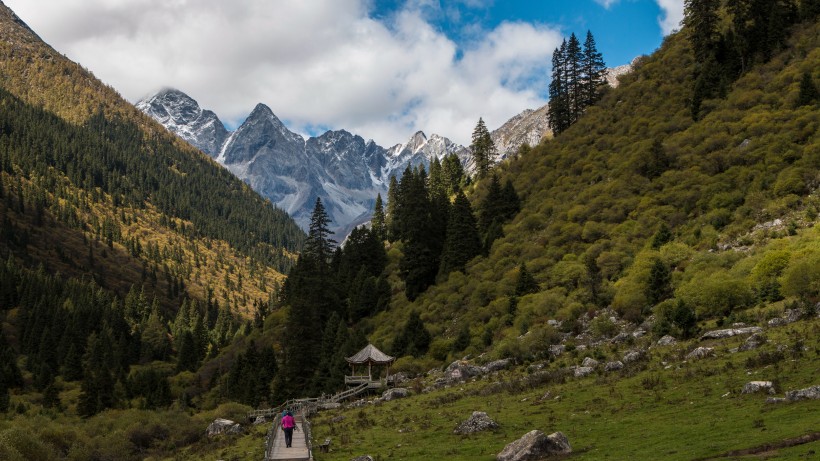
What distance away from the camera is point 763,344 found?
28.0 m

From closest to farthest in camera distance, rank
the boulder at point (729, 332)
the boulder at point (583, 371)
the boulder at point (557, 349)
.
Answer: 1. the boulder at point (729, 332)
2. the boulder at point (583, 371)
3. the boulder at point (557, 349)

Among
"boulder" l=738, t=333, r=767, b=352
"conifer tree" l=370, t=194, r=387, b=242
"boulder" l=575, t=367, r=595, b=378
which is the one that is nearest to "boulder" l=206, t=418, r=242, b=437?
"boulder" l=575, t=367, r=595, b=378

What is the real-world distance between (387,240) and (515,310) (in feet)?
233

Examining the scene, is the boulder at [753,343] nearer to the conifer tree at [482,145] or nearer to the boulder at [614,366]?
the boulder at [614,366]

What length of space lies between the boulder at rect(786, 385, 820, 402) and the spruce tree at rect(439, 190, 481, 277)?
5864 centimetres

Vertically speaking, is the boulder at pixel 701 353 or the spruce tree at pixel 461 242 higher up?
the spruce tree at pixel 461 242

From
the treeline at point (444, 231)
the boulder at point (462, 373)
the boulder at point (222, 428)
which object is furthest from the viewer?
the treeline at point (444, 231)

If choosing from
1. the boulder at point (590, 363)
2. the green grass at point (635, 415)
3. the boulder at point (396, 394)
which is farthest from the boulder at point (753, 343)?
the boulder at point (396, 394)

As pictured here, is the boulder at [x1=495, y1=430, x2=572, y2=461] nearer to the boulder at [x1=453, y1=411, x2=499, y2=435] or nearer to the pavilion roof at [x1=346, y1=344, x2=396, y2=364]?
the boulder at [x1=453, y1=411, x2=499, y2=435]

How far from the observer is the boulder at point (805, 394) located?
19.2 m

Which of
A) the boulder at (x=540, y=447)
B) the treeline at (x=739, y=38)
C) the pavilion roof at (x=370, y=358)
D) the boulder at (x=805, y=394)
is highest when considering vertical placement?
the treeline at (x=739, y=38)

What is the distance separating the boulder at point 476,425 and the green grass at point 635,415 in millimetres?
544

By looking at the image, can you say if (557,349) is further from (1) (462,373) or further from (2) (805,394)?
(2) (805,394)

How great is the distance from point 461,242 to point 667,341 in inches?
1770
